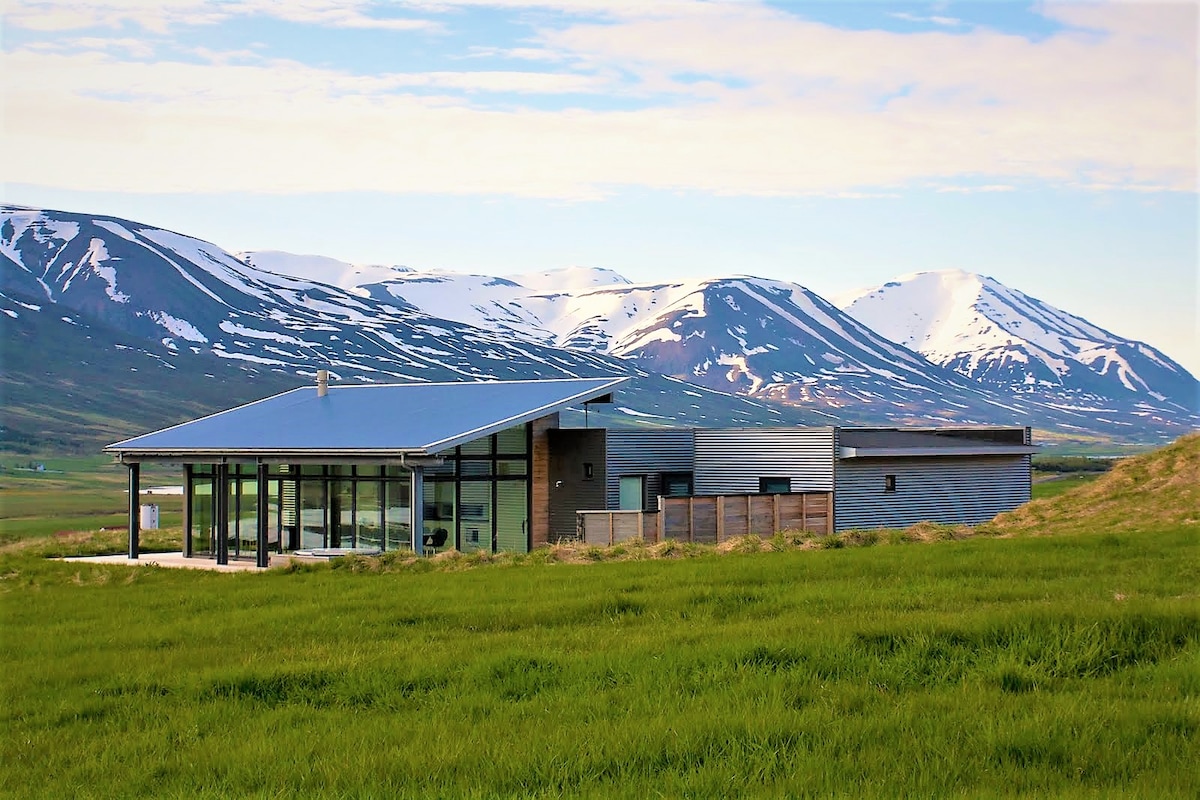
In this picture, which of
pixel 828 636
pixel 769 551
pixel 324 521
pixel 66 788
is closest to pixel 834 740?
pixel 828 636

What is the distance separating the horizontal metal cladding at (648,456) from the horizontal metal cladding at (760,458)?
439mm

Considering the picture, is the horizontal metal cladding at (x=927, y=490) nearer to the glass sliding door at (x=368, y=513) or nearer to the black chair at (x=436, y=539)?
the black chair at (x=436, y=539)

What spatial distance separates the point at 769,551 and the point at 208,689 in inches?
549

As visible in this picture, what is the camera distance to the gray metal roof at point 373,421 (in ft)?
97.6

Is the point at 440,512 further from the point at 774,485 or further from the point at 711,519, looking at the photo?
the point at 774,485

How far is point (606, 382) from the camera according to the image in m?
34.1

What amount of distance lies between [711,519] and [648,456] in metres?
4.05

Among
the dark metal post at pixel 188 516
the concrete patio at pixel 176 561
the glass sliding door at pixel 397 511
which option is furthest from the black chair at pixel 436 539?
the dark metal post at pixel 188 516

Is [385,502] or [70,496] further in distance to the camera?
[70,496]

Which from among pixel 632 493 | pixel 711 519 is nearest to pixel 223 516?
pixel 632 493

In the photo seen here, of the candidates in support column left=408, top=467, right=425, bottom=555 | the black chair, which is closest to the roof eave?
the black chair

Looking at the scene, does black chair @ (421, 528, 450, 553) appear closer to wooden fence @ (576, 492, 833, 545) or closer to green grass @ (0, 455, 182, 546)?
wooden fence @ (576, 492, 833, 545)

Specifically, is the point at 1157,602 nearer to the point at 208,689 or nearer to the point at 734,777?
the point at 734,777

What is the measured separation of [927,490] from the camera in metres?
34.9
